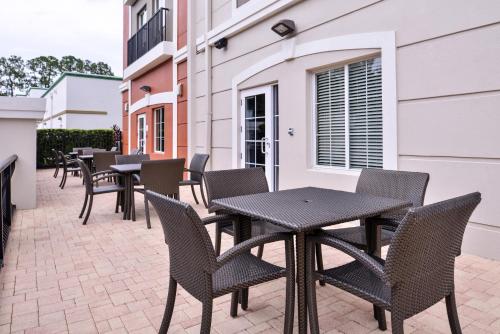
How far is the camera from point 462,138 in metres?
3.23

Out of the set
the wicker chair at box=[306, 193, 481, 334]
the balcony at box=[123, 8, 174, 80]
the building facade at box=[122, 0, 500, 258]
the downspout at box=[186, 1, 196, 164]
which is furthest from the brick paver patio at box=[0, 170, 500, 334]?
the balcony at box=[123, 8, 174, 80]

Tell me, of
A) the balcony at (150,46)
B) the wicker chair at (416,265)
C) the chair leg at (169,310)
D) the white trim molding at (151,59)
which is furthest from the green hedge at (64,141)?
the wicker chair at (416,265)

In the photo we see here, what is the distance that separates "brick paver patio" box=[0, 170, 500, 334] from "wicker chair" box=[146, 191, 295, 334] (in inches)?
17.0

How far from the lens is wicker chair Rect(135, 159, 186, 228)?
443 centimetres

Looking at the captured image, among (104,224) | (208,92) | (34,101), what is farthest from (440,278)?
(208,92)

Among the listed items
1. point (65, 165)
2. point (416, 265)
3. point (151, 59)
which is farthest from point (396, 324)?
point (151, 59)

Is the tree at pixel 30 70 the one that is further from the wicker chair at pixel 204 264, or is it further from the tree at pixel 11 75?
the wicker chair at pixel 204 264

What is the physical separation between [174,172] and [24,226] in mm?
2063

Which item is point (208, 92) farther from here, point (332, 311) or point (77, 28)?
point (77, 28)

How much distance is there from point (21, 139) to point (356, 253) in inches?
224

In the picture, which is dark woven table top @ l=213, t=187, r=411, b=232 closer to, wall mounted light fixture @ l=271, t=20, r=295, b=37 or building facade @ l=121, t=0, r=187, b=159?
wall mounted light fixture @ l=271, t=20, r=295, b=37

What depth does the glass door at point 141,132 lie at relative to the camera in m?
10.8

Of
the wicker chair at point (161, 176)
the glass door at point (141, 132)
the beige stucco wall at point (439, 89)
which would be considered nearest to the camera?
the beige stucco wall at point (439, 89)

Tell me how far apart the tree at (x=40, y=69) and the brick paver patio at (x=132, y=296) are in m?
51.1
